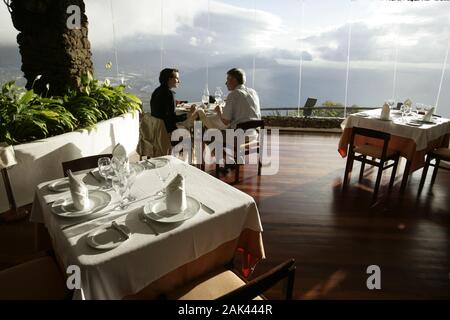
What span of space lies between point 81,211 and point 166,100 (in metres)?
2.28

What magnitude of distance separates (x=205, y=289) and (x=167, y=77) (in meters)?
2.61

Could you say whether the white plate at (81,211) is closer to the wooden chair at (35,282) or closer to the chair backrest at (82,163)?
the wooden chair at (35,282)

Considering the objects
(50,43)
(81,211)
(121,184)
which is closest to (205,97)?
(50,43)

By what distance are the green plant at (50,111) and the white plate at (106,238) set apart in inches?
84.3

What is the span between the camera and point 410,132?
3311mm

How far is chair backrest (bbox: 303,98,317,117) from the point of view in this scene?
251 inches

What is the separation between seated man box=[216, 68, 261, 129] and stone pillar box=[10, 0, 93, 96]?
81.6 inches

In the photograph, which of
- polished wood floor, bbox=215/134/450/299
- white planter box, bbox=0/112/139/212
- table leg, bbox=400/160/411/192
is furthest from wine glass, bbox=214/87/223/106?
table leg, bbox=400/160/411/192

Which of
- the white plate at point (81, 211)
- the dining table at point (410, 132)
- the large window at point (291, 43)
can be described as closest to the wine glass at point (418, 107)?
the dining table at point (410, 132)

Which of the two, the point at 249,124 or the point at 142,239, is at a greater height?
the point at 249,124

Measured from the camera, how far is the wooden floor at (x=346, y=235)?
6.84ft

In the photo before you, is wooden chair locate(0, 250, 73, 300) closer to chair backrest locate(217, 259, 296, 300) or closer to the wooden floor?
the wooden floor

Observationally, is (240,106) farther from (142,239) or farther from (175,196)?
(142,239)
